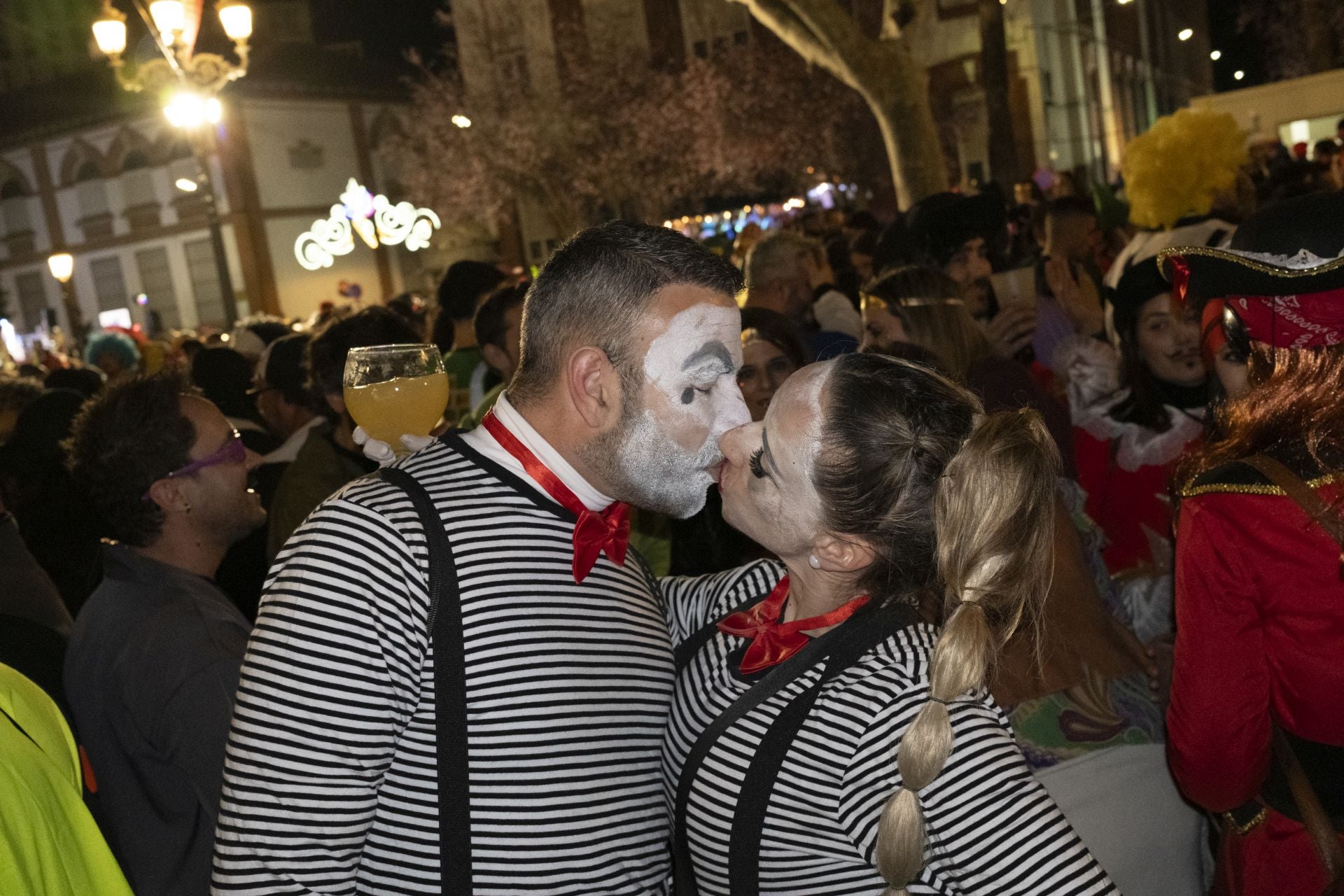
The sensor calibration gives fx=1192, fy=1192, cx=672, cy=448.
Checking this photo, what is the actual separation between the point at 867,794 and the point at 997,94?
45.9 ft

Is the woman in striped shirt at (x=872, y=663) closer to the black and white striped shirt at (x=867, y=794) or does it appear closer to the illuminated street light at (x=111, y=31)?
the black and white striped shirt at (x=867, y=794)

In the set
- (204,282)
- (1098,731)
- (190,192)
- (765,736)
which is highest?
(190,192)

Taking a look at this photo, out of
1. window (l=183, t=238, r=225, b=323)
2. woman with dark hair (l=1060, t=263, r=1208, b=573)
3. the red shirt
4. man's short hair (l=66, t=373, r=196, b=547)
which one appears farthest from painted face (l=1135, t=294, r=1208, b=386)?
window (l=183, t=238, r=225, b=323)

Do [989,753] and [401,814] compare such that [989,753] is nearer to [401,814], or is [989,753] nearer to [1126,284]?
[401,814]

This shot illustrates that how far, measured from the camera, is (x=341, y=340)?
4430mm

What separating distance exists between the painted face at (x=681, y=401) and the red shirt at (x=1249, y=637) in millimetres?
906

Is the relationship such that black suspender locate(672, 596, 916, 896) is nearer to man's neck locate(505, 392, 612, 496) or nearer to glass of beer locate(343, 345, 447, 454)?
man's neck locate(505, 392, 612, 496)

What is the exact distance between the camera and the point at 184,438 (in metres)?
3.09

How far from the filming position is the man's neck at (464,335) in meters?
7.09

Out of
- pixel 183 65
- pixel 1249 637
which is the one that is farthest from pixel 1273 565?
pixel 183 65

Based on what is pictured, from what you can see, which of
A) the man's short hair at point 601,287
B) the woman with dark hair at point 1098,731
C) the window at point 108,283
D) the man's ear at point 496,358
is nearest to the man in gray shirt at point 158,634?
the man's short hair at point 601,287

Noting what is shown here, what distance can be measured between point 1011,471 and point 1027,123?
31.7 m

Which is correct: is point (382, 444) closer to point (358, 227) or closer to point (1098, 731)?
point (1098, 731)

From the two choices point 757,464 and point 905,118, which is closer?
point 757,464
